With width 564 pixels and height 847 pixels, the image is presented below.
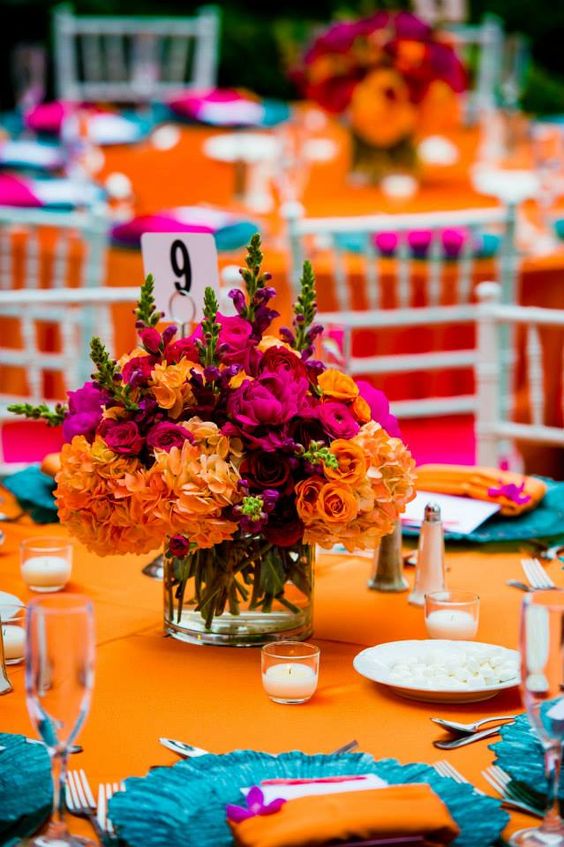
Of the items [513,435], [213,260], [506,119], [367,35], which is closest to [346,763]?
[213,260]

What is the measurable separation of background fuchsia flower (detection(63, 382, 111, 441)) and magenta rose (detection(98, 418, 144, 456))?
3 centimetres

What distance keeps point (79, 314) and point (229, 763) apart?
214cm

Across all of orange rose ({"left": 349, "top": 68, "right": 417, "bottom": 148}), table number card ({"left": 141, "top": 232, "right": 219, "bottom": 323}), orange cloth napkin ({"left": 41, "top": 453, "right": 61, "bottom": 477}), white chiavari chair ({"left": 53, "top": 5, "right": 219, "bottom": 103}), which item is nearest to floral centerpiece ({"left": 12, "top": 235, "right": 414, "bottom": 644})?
table number card ({"left": 141, "top": 232, "right": 219, "bottom": 323})

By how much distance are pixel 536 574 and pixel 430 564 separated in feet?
0.68

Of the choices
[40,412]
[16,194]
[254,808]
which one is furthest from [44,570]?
[16,194]

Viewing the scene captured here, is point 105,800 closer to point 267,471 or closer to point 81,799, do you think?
point 81,799

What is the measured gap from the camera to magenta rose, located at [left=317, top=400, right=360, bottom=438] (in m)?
1.57

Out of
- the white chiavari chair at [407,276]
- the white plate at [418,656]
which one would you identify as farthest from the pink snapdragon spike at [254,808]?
the white chiavari chair at [407,276]

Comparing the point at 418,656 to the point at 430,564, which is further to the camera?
the point at 430,564

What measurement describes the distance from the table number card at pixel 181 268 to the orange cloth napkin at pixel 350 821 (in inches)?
32.8

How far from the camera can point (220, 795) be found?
4.07 feet

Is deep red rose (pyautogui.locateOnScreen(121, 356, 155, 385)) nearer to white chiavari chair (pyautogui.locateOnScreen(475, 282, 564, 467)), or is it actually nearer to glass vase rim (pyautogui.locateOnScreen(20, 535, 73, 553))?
glass vase rim (pyautogui.locateOnScreen(20, 535, 73, 553))

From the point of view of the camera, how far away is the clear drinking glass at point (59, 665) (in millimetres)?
1123

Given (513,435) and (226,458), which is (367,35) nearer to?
(513,435)
